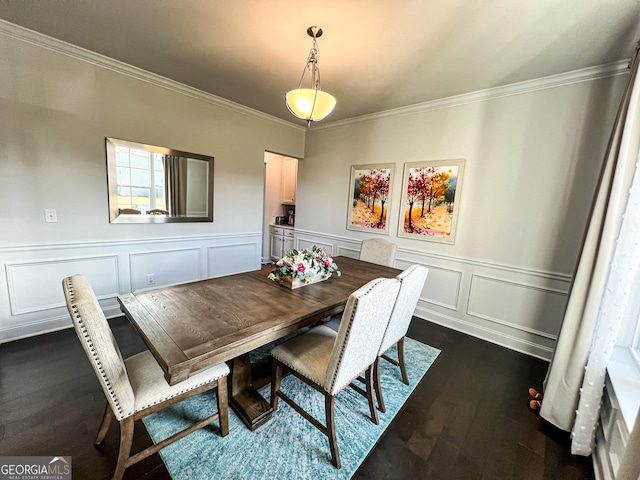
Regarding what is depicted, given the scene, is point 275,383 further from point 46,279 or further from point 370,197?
point 370,197

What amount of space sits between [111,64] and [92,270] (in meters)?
2.08

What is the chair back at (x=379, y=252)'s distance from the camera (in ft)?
9.43

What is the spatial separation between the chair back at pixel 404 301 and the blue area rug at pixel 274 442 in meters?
0.48

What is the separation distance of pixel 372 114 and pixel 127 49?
279 centimetres

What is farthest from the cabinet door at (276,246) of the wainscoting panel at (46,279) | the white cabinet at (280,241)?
the wainscoting panel at (46,279)

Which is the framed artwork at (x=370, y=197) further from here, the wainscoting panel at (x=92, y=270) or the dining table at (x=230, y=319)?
the wainscoting panel at (x=92, y=270)

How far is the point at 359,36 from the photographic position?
1952 mm

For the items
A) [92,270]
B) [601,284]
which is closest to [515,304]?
[601,284]

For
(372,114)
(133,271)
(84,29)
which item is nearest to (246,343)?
(133,271)

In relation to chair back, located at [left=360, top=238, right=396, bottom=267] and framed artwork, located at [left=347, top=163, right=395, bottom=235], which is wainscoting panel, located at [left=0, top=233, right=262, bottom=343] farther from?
chair back, located at [left=360, top=238, right=396, bottom=267]

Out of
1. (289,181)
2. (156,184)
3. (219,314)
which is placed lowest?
(219,314)

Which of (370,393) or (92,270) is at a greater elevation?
(92,270)

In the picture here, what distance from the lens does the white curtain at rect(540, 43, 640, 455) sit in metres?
1.43

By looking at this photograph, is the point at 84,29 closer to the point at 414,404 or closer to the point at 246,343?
the point at 246,343
